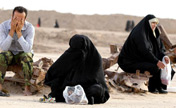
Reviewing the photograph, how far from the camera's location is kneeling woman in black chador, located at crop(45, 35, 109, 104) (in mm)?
6125

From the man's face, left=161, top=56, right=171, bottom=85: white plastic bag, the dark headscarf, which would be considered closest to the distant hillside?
the dark headscarf

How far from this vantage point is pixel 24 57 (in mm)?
6789

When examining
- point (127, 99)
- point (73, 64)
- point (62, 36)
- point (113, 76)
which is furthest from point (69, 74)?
point (62, 36)

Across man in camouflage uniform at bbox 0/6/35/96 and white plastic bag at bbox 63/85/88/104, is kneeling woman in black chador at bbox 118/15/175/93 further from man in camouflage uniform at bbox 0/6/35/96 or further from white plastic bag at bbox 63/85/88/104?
white plastic bag at bbox 63/85/88/104

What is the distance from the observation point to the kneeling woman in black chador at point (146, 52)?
803 centimetres

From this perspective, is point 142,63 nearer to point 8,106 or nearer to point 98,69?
point 98,69

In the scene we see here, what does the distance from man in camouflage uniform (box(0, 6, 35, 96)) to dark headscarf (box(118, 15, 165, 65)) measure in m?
2.21

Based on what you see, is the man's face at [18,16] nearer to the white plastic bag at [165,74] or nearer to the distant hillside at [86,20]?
the white plastic bag at [165,74]

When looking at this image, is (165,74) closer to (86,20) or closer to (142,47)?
(142,47)

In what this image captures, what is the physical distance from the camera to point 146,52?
7996mm

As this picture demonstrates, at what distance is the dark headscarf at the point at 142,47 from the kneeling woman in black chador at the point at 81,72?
202cm

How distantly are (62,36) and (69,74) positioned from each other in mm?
21252

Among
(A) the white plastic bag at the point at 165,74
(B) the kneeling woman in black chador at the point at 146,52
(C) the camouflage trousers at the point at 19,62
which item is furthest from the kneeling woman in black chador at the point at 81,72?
(A) the white plastic bag at the point at 165,74

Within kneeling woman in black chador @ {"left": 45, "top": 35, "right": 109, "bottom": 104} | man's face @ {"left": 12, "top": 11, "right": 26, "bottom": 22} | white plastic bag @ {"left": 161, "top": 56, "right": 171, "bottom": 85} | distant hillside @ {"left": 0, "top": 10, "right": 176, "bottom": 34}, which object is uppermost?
man's face @ {"left": 12, "top": 11, "right": 26, "bottom": 22}
